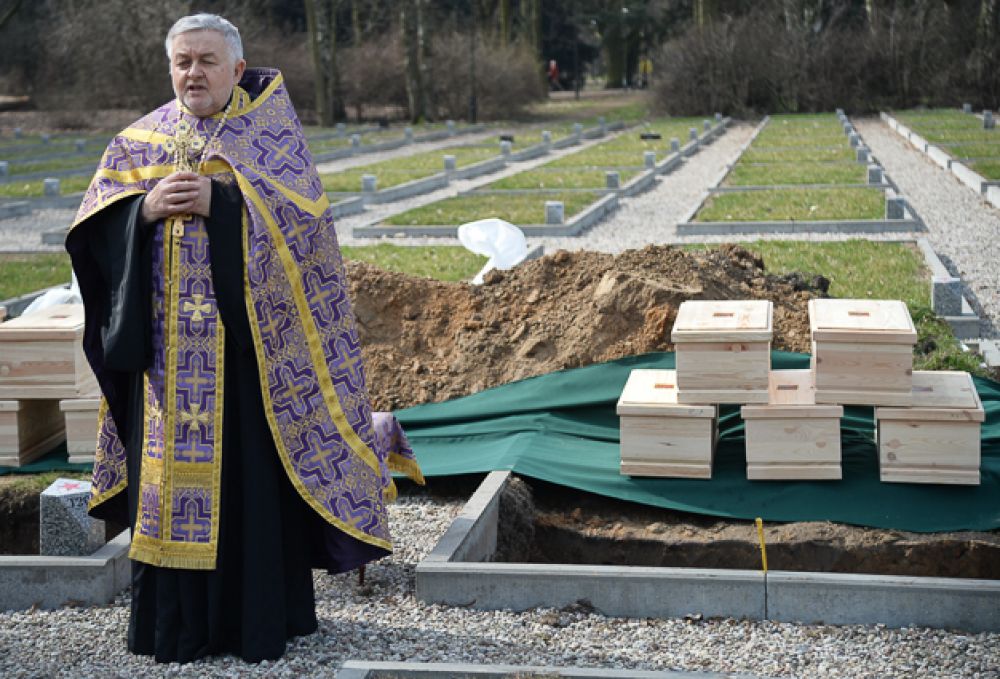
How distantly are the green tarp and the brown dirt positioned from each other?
0.26 feet

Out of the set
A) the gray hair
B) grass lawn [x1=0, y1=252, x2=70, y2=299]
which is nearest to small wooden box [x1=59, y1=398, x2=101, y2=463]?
the gray hair

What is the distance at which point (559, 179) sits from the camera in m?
24.3

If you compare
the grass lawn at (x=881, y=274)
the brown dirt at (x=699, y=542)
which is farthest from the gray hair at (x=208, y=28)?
the grass lawn at (x=881, y=274)

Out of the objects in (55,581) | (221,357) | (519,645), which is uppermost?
(221,357)

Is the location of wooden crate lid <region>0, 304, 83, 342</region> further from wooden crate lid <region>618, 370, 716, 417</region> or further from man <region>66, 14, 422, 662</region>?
wooden crate lid <region>618, 370, 716, 417</region>

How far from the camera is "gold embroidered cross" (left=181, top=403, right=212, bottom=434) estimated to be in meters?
4.83

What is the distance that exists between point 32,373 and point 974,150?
22.5m

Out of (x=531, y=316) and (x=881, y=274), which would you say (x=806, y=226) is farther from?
(x=531, y=316)

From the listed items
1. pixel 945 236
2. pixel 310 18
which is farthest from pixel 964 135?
pixel 310 18

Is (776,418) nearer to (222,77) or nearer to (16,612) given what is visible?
(222,77)

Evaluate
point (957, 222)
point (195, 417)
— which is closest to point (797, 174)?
point (957, 222)

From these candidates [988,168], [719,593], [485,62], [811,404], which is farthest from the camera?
[485,62]

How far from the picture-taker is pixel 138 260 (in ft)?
15.9

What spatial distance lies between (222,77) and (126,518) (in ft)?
5.87
